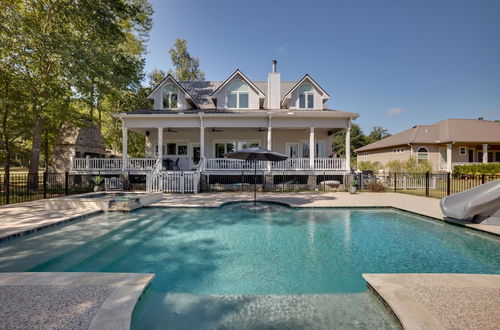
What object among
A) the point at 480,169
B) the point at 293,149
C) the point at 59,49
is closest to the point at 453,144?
the point at 480,169

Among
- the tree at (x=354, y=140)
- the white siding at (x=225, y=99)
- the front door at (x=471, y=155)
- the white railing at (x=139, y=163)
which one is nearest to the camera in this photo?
the white railing at (x=139, y=163)

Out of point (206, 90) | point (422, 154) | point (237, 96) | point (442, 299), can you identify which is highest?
point (206, 90)

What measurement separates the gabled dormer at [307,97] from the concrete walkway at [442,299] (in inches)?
592

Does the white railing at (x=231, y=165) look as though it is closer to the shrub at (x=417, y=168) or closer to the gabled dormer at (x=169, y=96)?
the gabled dormer at (x=169, y=96)

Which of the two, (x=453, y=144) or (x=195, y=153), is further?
(x=453, y=144)

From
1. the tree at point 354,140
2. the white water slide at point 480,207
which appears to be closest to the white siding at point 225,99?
the white water slide at point 480,207

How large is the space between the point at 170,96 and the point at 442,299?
18.6m

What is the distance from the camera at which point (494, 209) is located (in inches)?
265

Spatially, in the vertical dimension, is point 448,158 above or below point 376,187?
above

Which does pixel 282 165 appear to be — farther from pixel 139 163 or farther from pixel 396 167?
pixel 396 167

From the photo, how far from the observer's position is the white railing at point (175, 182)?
13398 mm

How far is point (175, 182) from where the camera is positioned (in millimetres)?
13508

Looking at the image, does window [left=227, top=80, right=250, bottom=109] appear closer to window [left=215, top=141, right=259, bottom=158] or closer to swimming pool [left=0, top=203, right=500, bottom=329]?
window [left=215, top=141, right=259, bottom=158]

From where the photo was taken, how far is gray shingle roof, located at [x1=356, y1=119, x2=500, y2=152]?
971 inches
